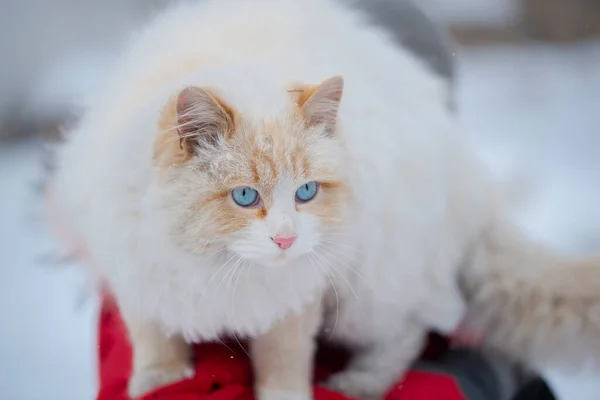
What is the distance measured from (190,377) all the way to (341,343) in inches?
9.5

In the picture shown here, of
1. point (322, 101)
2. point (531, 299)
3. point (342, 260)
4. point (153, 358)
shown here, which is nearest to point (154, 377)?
point (153, 358)

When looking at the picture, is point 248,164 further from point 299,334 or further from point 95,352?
point 95,352

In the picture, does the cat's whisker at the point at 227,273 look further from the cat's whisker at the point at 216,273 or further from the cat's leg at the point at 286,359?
the cat's leg at the point at 286,359

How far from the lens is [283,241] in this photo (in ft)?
2.03

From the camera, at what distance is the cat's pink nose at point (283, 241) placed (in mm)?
618

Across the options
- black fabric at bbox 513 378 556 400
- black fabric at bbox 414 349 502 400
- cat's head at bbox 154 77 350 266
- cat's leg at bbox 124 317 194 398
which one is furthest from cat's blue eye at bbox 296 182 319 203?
black fabric at bbox 513 378 556 400

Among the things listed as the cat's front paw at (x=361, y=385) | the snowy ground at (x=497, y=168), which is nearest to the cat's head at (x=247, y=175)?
the cat's front paw at (x=361, y=385)

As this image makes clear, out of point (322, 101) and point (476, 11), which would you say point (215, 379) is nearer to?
point (322, 101)

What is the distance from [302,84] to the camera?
0.67 metres

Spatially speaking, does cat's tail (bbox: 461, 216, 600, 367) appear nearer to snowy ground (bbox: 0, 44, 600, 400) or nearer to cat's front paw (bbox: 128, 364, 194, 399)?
snowy ground (bbox: 0, 44, 600, 400)

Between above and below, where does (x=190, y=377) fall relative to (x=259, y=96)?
below

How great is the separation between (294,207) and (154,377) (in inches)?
13.5

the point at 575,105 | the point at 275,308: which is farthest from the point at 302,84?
the point at 575,105

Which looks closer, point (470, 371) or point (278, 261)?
point (278, 261)
